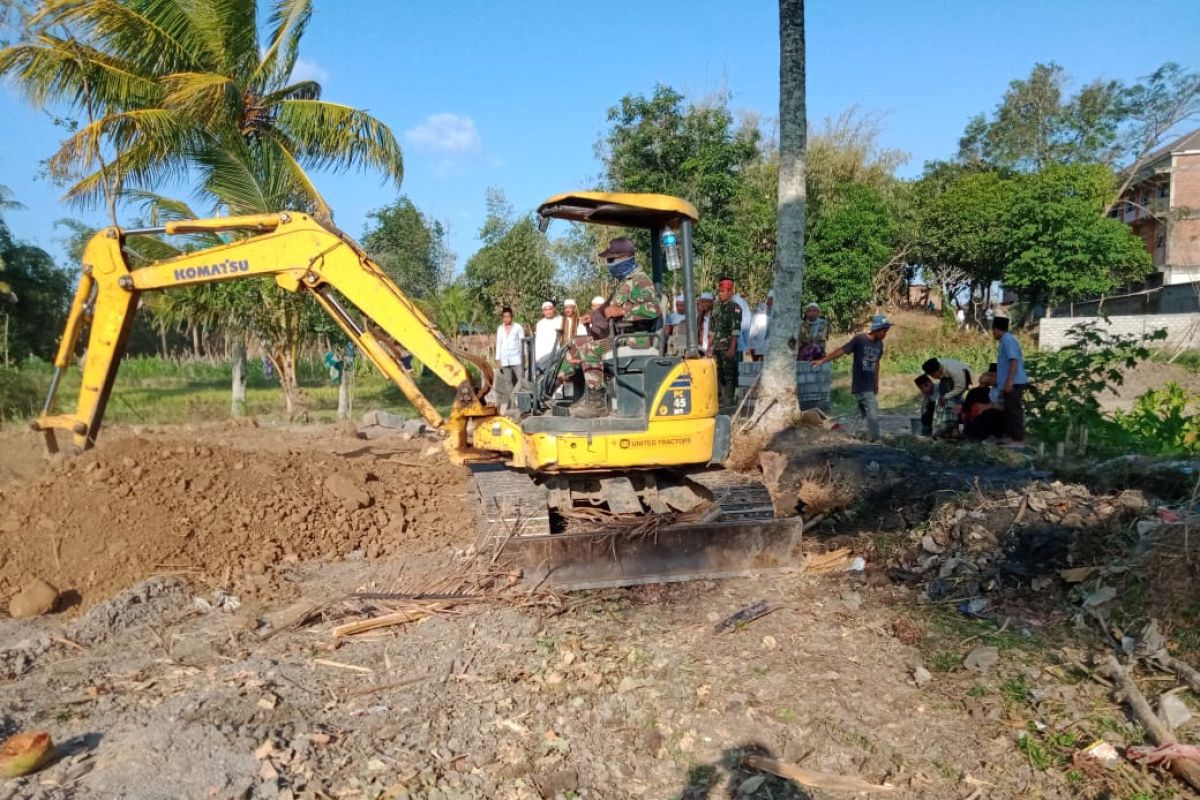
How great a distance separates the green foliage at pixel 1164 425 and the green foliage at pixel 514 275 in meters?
12.2

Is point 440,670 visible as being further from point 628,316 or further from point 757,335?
point 757,335

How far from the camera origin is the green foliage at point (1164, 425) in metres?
8.27

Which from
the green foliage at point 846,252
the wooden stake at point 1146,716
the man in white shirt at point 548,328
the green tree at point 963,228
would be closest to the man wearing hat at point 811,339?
the man in white shirt at point 548,328

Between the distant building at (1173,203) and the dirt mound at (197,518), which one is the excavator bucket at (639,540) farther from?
the distant building at (1173,203)

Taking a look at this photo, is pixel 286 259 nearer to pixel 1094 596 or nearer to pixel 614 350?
pixel 614 350

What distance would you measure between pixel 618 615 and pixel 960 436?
212 inches

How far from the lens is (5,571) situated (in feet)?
18.3

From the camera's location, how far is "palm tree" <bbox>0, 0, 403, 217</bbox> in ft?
37.0

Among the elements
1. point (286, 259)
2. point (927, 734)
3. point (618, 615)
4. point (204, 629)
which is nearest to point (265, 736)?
point (204, 629)

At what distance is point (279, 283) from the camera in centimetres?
618

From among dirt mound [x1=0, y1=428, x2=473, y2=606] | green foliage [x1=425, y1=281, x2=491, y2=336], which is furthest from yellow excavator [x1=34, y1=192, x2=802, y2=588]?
green foliage [x1=425, y1=281, x2=491, y2=336]

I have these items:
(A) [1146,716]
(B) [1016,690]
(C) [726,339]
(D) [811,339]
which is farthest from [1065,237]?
(A) [1146,716]

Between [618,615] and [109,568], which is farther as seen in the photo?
[109,568]

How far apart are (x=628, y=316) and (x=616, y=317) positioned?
8 cm
